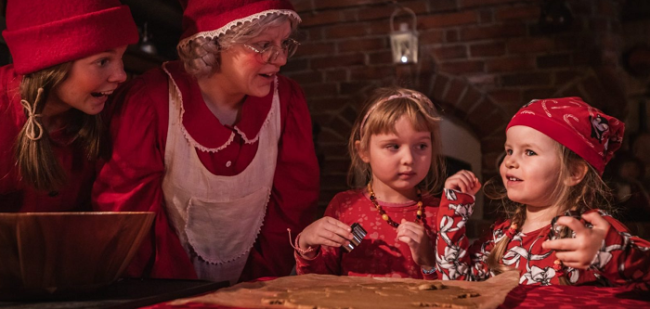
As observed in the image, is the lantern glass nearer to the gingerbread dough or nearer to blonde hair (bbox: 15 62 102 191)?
blonde hair (bbox: 15 62 102 191)

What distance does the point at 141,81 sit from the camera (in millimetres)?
1524

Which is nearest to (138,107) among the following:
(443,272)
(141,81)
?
(141,81)

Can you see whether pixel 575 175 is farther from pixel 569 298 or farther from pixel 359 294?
pixel 359 294

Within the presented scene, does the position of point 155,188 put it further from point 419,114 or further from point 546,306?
point 546,306

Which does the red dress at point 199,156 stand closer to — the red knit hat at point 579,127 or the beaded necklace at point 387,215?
the beaded necklace at point 387,215

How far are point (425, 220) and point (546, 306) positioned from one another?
2.17 ft

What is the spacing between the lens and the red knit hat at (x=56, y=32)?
1314 millimetres

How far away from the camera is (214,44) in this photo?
1.57 metres

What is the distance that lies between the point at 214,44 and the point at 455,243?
801 millimetres

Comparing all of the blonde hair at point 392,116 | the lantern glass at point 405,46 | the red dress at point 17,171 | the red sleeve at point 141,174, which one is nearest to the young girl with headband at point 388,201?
the blonde hair at point 392,116

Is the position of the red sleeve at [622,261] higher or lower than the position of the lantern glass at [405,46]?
lower

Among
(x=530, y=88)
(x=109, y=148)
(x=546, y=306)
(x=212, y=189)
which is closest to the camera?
(x=546, y=306)

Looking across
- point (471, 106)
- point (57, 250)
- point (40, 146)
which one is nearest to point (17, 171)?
point (40, 146)

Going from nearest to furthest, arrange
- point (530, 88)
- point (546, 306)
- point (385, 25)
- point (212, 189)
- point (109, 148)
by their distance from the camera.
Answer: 1. point (546, 306)
2. point (109, 148)
3. point (212, 189)
4. point (530, 88)
5. point (385, 25)
